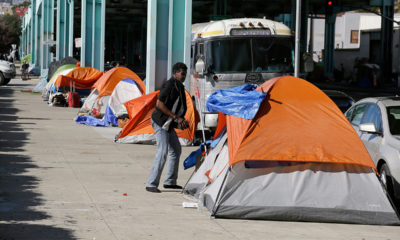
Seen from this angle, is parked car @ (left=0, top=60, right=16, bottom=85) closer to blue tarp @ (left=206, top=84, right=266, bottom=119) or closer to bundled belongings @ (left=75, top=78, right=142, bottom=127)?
bundled belongings @ (left=75, top=78, right=142, bottom=127)

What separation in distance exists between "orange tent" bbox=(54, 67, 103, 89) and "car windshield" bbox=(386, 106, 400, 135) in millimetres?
20703

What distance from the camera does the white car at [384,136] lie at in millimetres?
9844

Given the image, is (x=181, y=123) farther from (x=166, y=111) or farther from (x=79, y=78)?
(x=79, y=78)

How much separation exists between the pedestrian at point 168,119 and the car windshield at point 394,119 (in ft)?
9.72

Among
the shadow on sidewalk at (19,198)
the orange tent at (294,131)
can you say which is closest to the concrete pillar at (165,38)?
the shadow on sidewalk at (19,198)

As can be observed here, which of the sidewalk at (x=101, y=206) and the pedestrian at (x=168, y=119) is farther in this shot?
the pedestrian at (x=168, y=119)

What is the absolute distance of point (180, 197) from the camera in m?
10.4

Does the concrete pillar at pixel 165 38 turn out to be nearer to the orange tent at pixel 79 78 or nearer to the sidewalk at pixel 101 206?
the sidewalk at pixel 101 206

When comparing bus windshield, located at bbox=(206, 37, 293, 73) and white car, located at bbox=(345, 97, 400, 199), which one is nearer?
white car, located at bbox=(345, 97, 400, 199)

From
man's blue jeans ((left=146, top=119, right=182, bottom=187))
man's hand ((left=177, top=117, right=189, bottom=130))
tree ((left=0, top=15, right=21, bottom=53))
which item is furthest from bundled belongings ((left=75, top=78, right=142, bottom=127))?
tree ((left=0, top=15, right=21, bottom=53))

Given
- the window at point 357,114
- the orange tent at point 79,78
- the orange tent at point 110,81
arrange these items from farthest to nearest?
the orange tent at point 79,78 → the orange tent at point 110,81 → the window at point 357,114

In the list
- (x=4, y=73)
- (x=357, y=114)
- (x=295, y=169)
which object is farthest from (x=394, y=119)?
(x=4, y=73)

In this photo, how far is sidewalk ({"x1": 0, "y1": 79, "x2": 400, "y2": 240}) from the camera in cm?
809

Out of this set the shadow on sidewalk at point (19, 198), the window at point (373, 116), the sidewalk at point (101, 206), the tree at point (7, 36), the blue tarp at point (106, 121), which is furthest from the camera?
the tree at point (7, 36)
